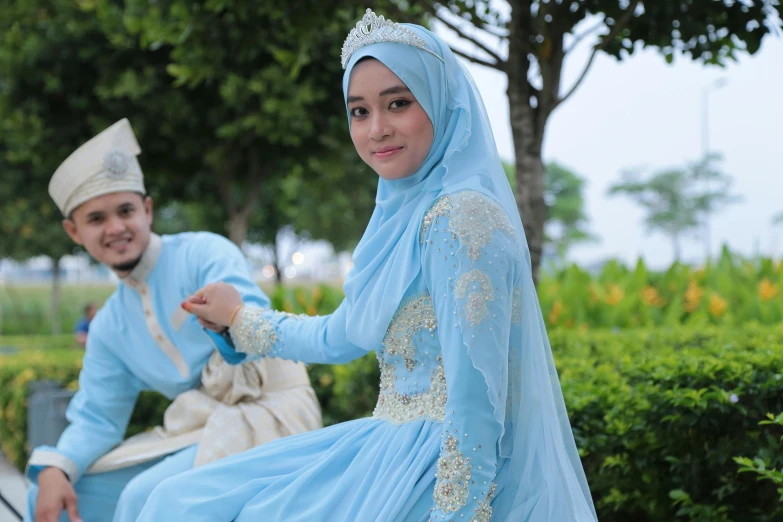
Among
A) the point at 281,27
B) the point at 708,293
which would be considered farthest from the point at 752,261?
the point at 281,27

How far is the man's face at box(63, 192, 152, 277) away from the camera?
325cm

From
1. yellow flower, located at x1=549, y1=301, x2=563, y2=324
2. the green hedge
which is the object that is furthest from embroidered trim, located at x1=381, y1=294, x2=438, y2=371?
yellow flower, located at x1=549, y1=301, x2=563, y2=324

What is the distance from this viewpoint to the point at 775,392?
280cm

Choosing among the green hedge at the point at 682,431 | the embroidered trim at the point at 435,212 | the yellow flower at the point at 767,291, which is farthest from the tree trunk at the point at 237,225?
the embroidered trim at the point at 435,212

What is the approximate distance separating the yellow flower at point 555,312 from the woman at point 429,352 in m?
4.87

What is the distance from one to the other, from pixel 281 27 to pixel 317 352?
2.69 m

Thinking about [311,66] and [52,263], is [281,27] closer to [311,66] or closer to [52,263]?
[311,66]

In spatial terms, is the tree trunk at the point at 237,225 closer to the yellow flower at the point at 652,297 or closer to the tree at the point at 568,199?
the yellow flower at the point at 652,297

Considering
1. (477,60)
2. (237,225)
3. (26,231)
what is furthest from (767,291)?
(26,231)

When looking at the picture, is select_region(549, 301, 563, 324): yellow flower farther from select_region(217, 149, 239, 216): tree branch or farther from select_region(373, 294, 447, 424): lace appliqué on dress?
select_region(373, 294, 447, 424): lace appliqué on dress

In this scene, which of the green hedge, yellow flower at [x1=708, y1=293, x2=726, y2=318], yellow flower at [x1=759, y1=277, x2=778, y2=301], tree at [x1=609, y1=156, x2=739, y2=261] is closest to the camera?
the green hedge

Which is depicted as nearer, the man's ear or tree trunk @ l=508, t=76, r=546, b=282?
the man's ear

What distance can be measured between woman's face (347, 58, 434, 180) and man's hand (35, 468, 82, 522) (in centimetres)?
182

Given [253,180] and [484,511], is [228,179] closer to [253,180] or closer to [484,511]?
[253,180]
